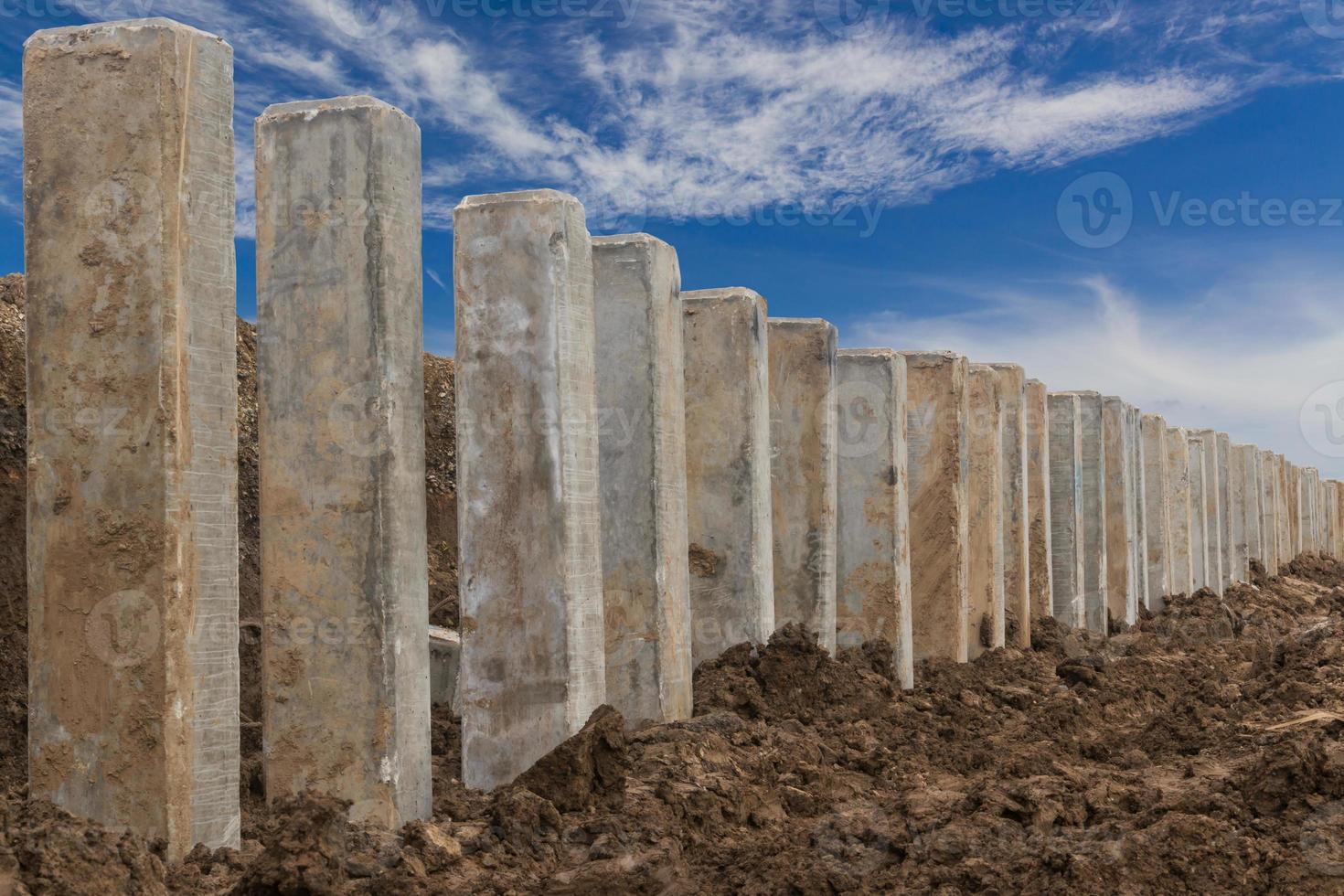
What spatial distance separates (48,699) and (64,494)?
0.70 meters

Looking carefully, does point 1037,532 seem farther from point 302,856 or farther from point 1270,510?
point 1270,510

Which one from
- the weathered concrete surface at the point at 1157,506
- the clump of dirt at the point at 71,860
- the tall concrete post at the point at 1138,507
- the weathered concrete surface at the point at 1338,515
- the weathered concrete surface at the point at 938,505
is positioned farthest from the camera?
the weathered concrete surface at the point at 1338,515

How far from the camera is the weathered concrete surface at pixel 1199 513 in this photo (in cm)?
1808

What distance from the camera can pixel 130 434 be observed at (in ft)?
14.6

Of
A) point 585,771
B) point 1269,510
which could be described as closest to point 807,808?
point 585,771

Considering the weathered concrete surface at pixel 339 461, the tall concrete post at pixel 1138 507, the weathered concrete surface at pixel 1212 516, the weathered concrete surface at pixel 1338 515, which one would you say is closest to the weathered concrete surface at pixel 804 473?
the weathered concrete surface at pixel 339 461

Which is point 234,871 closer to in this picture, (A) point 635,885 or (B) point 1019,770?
(A) point 635,885

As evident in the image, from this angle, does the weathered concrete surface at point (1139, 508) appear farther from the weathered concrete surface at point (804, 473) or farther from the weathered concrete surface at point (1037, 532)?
the weathered concrete surface at point (804, 473)

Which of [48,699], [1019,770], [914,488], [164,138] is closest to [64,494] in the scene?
[48,699]

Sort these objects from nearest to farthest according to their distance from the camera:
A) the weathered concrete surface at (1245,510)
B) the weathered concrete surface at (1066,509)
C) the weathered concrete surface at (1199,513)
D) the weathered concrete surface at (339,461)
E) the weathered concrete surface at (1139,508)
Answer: the weathered concrete surface at (339,461), the weathered concrete surface at (1066,509), the weathered concrete surface at (1139,508), the weathered concrete surface at (1199,513), the weathered concrete surface at (1245,510)

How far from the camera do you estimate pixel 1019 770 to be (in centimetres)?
594

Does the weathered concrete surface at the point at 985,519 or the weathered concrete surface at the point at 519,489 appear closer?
the weathered concrete surface at the point at 519,489

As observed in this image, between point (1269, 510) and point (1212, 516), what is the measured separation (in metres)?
5.31

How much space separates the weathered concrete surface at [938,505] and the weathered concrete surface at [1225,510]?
465 inches
